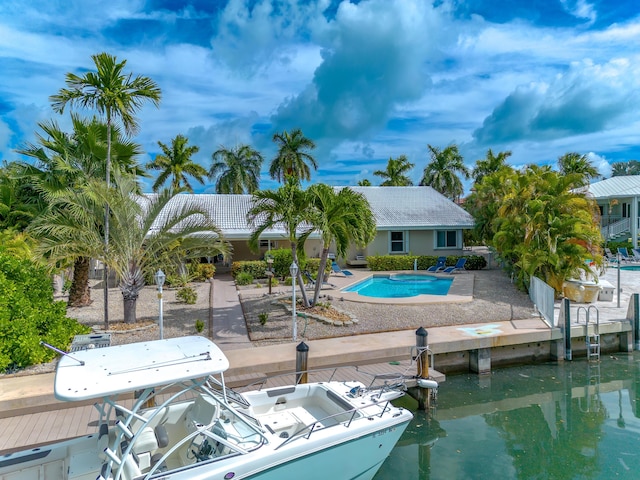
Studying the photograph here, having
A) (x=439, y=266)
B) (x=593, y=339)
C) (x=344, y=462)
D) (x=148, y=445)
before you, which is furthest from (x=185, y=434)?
(x=439, y=266)

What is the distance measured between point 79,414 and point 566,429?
31.3ft

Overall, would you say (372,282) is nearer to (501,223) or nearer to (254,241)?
(501,223)

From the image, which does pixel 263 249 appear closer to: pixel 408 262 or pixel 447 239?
pixel 408 262

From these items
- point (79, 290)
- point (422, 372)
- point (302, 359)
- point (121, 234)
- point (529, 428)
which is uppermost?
point (121, 234)

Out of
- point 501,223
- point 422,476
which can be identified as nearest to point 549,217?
point 501,223

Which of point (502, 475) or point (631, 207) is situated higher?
point (631, 207)

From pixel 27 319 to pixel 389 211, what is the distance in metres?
22.7

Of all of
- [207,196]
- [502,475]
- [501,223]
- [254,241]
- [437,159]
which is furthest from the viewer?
[437,159]

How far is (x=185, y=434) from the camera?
20.5 feet

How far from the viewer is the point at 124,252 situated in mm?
12766

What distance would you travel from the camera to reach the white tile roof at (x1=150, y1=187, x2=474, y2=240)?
25.8 meters

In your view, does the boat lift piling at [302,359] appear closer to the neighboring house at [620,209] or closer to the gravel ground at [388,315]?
the gravel ground at [388,315]

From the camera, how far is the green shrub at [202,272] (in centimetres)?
2247

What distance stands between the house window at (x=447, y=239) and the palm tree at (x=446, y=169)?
1224 cm
